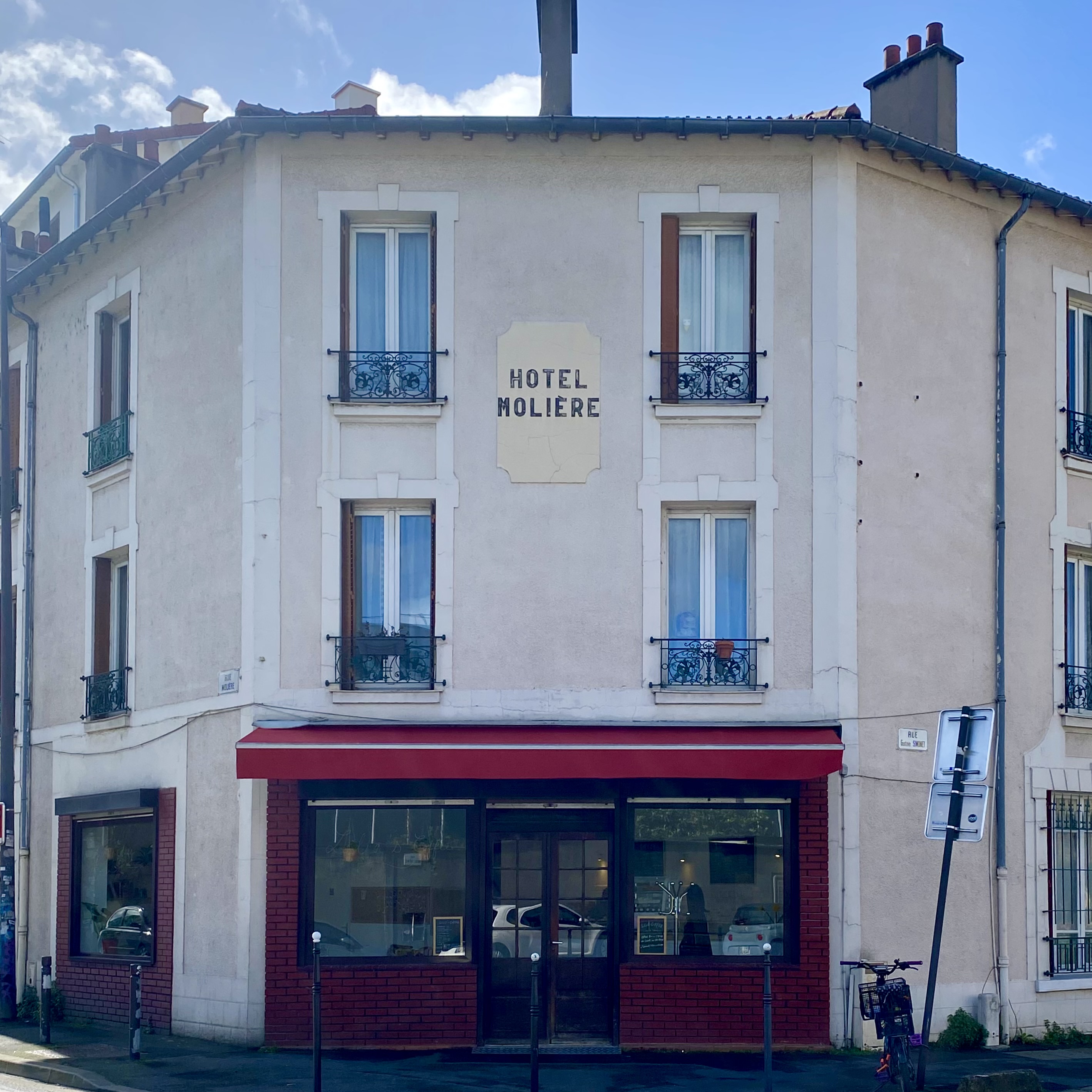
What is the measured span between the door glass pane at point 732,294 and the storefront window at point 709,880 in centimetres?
463

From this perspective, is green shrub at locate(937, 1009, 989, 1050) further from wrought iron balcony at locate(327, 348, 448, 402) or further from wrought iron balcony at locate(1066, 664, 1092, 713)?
wrought iron balcony at locate(327, 348, 448, 402)

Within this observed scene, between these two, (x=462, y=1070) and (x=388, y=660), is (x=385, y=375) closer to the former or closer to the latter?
(x=388, y=660)

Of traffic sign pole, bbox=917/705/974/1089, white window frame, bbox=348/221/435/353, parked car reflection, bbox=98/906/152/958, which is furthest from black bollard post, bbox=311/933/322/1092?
white window frame, bbox=348/221/435/353

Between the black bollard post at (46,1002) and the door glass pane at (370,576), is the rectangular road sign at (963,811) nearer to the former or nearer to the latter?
the door glass pane at (370,576)

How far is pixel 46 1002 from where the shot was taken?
15695 millimetres

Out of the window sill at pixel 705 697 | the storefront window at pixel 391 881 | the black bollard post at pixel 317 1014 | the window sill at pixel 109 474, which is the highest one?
the window sill at pixel 109 474

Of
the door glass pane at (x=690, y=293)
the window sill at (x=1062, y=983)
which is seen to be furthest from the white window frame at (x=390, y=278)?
the window sill at (x=1062, y=983)

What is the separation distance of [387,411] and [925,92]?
290 inches

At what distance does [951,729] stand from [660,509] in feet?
14.4

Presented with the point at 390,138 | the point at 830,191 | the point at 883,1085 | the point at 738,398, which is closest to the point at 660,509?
the point at 738,398

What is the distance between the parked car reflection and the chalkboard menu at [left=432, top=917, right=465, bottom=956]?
3741mm

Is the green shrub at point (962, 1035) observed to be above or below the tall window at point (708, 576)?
below

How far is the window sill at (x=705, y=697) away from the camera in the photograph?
1538 cm

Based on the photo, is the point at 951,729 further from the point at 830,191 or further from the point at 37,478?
the point at 37,478
